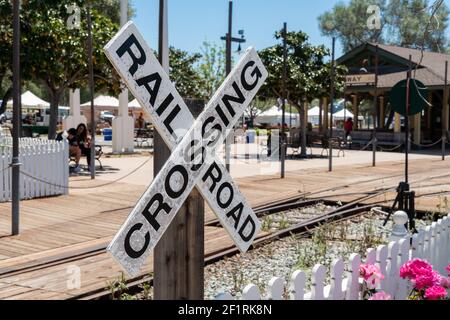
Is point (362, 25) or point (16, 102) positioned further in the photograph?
point (362, 25)

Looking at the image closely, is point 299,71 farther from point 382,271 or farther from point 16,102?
point 382,271

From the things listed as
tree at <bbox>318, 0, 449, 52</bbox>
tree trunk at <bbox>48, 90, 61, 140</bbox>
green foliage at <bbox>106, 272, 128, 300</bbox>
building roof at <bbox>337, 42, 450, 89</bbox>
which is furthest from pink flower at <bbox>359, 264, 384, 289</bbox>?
tree at <bbox>318, 0, 449, 52</bbox>

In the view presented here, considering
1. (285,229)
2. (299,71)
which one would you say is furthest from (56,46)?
(285,229)

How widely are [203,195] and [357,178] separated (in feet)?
41.1

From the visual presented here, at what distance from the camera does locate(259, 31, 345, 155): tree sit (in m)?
20.0

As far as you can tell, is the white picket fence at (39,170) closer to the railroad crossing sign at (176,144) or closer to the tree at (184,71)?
the railroad crossing sign at (176,144)

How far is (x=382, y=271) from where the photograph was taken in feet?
12.8

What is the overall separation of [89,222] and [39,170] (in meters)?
2.70

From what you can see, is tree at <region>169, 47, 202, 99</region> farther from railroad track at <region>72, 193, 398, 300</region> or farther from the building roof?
railroad track at <region>72, 193, 398, 300</region>

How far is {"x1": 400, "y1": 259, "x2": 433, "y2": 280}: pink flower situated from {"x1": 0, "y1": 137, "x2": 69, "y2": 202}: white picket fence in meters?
7.50

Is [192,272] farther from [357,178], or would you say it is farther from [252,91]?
[357,178]

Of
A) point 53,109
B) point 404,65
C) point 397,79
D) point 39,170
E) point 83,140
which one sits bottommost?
point 39,170

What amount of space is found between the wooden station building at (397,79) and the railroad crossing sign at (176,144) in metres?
25.6
